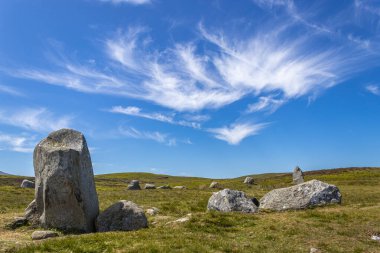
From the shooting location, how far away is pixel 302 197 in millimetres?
36312

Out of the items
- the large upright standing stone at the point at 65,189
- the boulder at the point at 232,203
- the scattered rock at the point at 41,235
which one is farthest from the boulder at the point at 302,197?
the scattered rock at the point at 41,235

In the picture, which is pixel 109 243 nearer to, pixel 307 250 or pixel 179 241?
pixel 179 241

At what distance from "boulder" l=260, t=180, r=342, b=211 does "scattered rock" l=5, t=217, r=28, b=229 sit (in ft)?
65.9

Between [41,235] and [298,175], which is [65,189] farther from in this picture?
[298,175]

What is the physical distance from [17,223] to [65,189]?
4.36m

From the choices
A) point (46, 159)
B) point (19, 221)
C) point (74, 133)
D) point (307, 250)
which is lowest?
point (307, 250)

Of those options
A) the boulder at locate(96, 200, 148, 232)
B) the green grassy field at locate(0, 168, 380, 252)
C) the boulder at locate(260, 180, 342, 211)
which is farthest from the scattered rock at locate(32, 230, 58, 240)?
the boulder at locate(260, 180, 342, 211)

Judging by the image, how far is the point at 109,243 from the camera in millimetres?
18938

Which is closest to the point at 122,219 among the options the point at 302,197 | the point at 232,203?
the point at 232,203

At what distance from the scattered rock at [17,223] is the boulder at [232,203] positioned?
1545 centimetres

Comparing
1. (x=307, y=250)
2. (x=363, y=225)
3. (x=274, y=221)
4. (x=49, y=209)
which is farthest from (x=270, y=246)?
(x=49, y=209)

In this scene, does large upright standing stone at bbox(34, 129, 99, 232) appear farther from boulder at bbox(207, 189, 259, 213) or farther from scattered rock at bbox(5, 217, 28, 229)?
boulder at bbox(207, 189, 259, 213)

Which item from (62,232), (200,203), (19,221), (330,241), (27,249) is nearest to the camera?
(27,249)

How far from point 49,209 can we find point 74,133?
5291 millimetres
